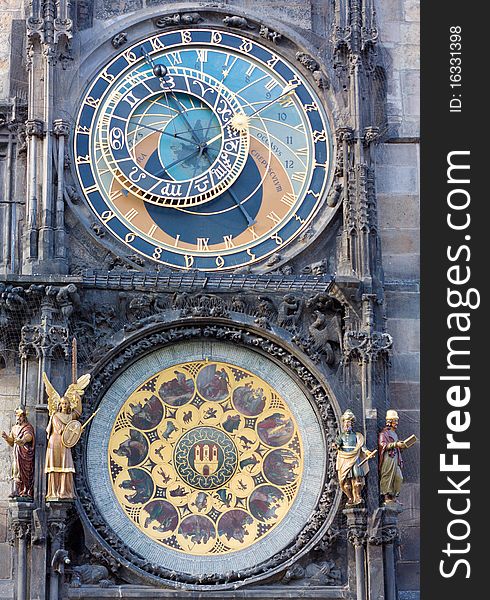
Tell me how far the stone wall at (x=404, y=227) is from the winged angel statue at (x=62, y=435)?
2.99 meters

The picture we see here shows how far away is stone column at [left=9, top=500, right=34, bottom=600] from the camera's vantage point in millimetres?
17562

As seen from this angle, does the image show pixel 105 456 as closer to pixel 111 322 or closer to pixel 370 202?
pixel 111 322

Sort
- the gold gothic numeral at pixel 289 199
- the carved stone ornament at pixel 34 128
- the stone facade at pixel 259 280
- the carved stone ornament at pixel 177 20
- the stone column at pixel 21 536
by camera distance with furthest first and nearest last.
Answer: the carved stone ornament at pixel 177 20 < the gold gothic numeral at pixel 289 199 < the carved stone ornament at pixel 34 128 < the stone facade at pixel 259 280 < the stone column at pixel 21 536

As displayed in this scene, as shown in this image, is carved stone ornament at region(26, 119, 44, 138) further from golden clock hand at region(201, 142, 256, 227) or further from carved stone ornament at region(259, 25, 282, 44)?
carved stone ornament at region(259, 25, 282, 44)

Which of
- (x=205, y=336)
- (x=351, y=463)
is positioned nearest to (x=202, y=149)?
(x=205, y=336)

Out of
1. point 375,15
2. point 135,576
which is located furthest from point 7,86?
point 135,576

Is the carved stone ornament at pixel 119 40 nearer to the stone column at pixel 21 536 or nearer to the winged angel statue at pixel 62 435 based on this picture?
the winged angel statue at pixel 62 435

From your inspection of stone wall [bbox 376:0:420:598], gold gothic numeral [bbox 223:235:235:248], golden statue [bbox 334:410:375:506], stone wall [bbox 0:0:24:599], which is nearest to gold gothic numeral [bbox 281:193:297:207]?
gold gothic numeral [bbox 223:235:235:248]

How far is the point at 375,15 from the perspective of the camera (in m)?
19.9

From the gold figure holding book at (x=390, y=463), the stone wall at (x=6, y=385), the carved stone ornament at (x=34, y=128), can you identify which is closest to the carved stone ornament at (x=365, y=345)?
the gold figure holding book at (x=390, y=463)

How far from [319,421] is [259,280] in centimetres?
144

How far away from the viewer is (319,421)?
18.5 m

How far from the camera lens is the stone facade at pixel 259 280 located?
18.0m

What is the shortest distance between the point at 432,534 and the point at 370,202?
3.43m
